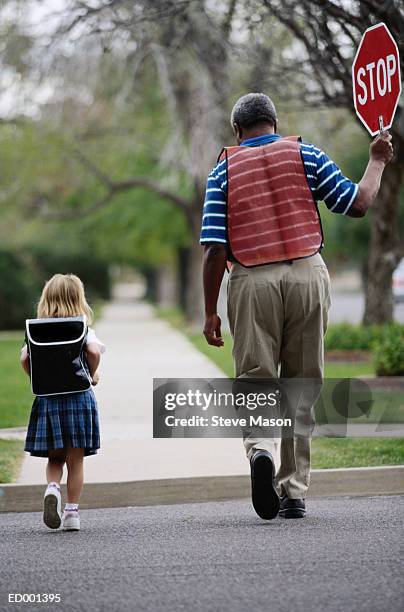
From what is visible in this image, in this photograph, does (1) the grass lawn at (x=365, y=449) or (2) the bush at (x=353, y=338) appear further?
(2) the bush at (x=353, y=338)

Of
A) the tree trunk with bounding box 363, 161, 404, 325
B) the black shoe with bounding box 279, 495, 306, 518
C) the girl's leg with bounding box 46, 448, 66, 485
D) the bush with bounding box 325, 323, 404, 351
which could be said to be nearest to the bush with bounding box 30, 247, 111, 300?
the bush with bounding box 325, 323, 404, 351

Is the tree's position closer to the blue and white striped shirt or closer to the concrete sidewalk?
the concrete sidewalk

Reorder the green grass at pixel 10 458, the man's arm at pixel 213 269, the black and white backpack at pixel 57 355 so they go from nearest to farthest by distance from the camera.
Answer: the man's arm at pixel 213 269
the black and white backpack at pixel 57 355
the green grass at pixel 10 458

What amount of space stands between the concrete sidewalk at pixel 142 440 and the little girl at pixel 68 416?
1.32 metres

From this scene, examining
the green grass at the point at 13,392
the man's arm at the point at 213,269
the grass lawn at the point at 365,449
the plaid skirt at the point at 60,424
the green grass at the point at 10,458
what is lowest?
the green grass at the point at 13,392

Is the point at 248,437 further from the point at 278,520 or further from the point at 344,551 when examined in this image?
the point at 344,551

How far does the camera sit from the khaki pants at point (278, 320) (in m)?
5.36

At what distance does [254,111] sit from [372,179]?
698 mm

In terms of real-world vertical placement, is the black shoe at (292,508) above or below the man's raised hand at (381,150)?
below

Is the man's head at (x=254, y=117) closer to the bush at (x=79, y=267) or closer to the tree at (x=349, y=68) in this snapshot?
the tree at (x=349, y=68)

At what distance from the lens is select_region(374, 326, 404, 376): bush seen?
11.3 meters

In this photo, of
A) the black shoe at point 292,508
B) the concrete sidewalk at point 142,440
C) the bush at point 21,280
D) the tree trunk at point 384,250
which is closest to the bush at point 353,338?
the tree trunk at point 384,250

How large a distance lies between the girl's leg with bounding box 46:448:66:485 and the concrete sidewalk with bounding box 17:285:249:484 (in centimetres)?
126

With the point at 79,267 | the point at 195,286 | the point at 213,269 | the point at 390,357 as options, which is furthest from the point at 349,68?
the point at 79,267
